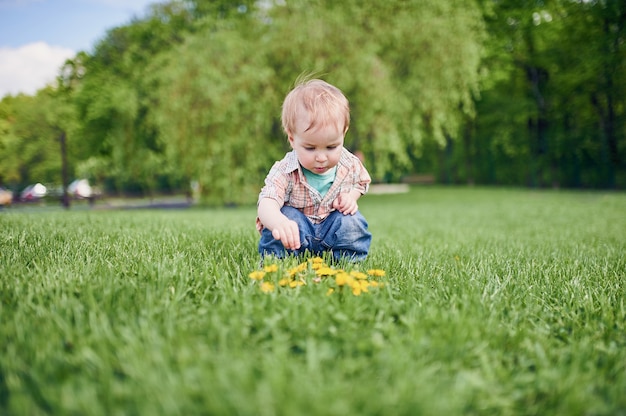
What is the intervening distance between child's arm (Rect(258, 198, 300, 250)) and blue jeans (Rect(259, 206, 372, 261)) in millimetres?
182

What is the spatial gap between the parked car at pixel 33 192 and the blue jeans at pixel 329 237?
999 inches

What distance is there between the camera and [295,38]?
13.4 m

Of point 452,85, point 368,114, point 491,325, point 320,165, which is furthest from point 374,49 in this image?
point 491,325

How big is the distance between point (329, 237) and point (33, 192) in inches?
1117

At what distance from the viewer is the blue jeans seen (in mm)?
2877

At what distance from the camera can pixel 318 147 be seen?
105 inches

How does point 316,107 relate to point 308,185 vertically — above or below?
above

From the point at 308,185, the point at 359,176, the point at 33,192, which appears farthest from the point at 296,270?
the point at 33,192

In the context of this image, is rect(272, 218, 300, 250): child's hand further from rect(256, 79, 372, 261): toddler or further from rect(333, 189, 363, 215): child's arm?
rect(333, 189, 363, 215): child's arm

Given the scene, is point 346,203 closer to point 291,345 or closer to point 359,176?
point 359,176

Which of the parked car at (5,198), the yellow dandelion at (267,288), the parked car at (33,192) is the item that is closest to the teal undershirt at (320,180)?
the yellow dandelion at (267,288)

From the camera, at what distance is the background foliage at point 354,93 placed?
1355 centimetres

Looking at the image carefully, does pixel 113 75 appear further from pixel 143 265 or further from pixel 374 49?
pixel 143 265

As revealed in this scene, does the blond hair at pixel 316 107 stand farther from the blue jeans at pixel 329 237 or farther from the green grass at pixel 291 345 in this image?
the green grass at pixel 291 345
